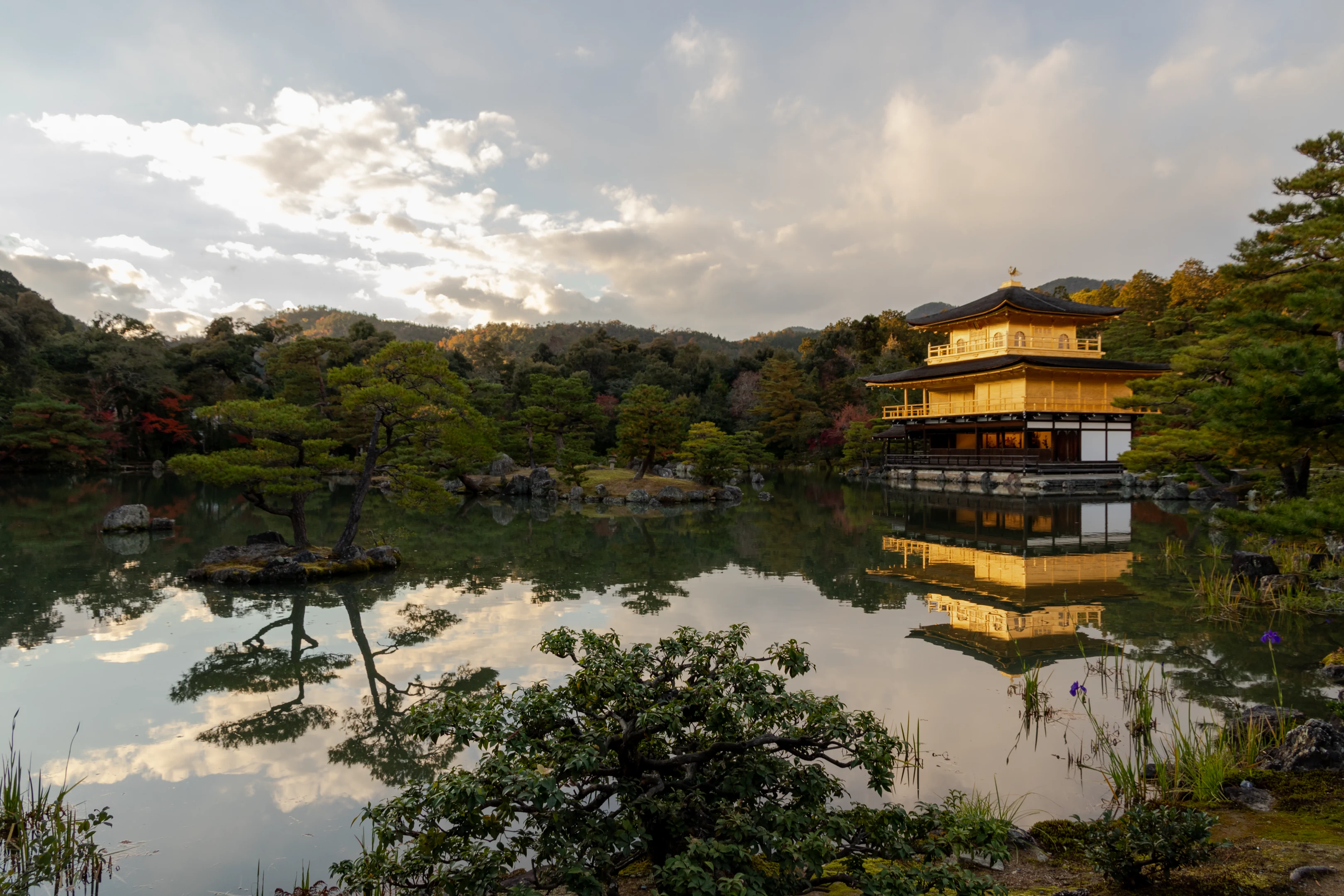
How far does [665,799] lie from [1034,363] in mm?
27539

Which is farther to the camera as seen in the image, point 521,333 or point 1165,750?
point 521,333

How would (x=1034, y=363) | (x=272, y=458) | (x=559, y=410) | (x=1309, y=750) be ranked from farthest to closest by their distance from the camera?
(x=559, y=410) < (x=1034, y=363) < (x=272, y=458) < (x=1309, y=750)

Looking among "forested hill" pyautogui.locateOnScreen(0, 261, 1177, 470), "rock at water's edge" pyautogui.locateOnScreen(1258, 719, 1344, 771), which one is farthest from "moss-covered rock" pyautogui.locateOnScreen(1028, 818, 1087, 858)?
"forested hill" pyautogui.locateOnScreen(0, 261, 1177, 470)

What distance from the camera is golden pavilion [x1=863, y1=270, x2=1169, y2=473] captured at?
89.4 ft

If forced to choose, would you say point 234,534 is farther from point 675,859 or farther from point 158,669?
point 675,859

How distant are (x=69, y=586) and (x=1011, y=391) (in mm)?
28889

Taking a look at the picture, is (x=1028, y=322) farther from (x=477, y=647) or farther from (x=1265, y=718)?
(x=477, y=647)

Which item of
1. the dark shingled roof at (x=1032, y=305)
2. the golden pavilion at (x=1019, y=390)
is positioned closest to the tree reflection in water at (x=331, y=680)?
the golden pavilion at (x=1019, y=390)

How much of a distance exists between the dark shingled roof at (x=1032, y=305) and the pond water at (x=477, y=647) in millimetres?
15435

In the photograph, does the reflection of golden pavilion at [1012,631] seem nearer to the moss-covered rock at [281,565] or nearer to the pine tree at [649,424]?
the moss-covered rock at [281,565]

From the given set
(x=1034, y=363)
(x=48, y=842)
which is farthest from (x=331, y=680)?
(x=1034, y=363)

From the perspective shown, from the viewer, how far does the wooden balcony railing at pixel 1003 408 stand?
89.0 feet

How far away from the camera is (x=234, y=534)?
51.3 ft

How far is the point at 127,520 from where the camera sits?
614 inches
